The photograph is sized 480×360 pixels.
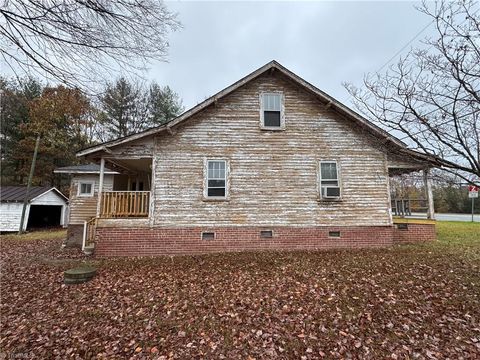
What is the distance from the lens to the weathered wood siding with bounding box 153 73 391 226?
1030 centimetres

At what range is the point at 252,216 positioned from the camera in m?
10.4

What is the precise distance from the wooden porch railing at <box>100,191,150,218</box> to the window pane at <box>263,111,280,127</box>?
5.48 metres

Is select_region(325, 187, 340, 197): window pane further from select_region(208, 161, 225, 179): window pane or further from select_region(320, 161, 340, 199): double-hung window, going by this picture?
select_region(208, 161, 225, 179): window pane

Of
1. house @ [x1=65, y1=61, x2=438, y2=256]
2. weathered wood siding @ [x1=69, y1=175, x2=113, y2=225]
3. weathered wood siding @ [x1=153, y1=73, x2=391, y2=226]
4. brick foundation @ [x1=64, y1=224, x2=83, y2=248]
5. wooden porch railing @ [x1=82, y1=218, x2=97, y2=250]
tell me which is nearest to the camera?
house @ [x1=65, y1=61, x2=438, y2=256]

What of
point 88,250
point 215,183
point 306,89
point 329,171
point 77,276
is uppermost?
point 306,89

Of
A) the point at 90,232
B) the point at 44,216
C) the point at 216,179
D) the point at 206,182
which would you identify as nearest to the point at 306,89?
the point at 216,179

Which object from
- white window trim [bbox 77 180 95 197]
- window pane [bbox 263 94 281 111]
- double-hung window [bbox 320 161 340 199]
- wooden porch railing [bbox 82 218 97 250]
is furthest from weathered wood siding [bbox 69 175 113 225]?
double-hung window [bbox 320 161 340 199]

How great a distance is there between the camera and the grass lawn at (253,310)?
13.7 ft

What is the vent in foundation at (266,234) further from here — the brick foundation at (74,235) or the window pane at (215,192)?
the brick foundation at (74,235)

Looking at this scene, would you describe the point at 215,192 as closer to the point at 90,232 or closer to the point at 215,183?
the point at 215,183

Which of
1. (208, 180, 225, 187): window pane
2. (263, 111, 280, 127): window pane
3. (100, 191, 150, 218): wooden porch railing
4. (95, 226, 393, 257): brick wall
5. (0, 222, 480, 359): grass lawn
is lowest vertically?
(0, 222, 480, 359): grass lawn

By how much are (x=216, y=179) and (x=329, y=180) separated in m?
4.51

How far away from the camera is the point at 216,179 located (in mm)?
10453

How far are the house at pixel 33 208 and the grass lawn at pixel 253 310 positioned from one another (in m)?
15.5
